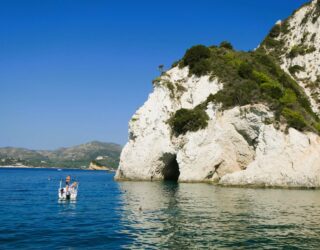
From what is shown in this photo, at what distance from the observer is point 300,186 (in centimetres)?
4869

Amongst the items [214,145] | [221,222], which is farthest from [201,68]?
[221,222]

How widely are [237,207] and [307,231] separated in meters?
9.27

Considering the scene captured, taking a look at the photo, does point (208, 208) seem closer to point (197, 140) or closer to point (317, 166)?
point (317, 166)

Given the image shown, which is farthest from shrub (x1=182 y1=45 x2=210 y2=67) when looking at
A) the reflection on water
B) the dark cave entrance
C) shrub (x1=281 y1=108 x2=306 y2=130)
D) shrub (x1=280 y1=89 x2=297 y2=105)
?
the reflection on water

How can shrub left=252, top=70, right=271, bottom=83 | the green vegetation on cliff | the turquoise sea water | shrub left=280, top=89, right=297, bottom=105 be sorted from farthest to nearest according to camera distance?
shrub left=252, top=70, right=271, bottom=83
shrub left=280, top=89, right=297, bottom=105
the green vegetation on cliff
the turquoise sea water

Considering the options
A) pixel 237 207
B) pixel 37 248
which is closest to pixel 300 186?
pixel 237 207

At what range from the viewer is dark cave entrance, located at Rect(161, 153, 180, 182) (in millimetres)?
67000

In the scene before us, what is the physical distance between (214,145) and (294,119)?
12.0 m

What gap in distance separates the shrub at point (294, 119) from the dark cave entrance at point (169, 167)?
2037 cm

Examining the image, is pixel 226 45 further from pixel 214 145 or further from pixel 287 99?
pixel 214 145

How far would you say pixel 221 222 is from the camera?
23.9 metres

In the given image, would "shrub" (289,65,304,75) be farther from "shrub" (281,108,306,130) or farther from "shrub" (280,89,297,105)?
"shrub" (281,108,306,130)

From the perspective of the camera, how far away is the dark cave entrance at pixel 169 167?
67000 mm

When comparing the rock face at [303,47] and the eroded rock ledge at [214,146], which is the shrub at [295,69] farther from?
the eroded rock ledge at [214,146]
